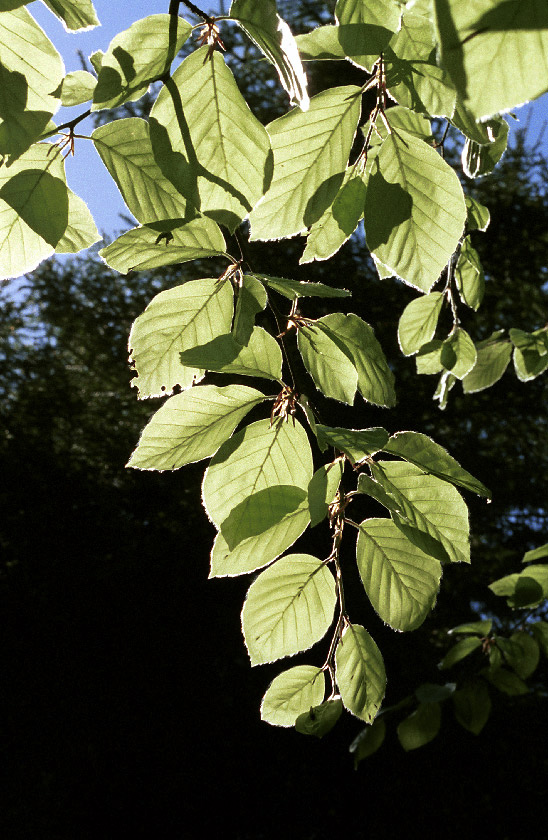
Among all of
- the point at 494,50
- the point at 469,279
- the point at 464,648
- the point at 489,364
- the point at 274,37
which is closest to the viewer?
the point at 494,50

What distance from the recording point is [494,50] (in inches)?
6.9

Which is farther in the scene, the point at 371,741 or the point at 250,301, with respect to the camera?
the point at 371,741

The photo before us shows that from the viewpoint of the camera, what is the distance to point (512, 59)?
176 mm

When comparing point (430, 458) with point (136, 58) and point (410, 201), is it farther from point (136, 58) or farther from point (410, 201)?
point (136, 58)

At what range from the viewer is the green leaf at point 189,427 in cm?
39

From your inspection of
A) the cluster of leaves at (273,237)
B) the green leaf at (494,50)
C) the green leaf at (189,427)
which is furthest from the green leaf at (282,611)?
the green leaf at (494,50)

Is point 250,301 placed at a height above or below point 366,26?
below

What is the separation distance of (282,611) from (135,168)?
Answer: 301mm

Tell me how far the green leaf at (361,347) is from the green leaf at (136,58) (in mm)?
176

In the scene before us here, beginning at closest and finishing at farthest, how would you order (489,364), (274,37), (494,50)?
(494,50) < (274,37) < (489,364)

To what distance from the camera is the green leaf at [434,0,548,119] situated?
169 millimetres

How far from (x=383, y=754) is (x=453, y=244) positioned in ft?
14.8

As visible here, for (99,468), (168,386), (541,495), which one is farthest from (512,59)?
(541,495)

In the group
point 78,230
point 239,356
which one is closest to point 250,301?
point 239,356
